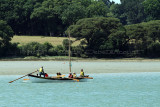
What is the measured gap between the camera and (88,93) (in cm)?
4997

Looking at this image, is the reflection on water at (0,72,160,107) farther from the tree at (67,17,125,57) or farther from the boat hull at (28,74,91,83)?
the tree at (67,17,125,57)

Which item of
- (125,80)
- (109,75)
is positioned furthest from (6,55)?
(125,80)

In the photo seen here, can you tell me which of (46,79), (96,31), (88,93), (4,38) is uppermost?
(96,31)

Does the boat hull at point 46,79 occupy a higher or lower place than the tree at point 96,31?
lower

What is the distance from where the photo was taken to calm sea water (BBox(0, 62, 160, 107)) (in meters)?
42.2

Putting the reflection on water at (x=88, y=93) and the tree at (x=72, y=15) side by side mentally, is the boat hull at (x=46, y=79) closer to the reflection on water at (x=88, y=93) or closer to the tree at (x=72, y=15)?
the reflection on water at (x=88, y=93)

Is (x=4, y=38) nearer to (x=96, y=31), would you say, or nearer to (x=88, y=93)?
(x=96, y=31)

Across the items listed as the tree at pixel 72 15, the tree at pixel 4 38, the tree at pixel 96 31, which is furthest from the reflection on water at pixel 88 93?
the tree at pixel 72 15

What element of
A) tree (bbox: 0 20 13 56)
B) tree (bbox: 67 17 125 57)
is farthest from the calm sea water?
tree (bbox: 67 17 125 57)

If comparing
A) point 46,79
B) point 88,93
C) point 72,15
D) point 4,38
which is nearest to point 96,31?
point 4,38

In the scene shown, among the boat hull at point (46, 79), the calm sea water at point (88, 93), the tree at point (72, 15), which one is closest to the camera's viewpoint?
the calm sea water at point (88, 93)

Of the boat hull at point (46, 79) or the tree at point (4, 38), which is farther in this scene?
the tree at point (4, 38)

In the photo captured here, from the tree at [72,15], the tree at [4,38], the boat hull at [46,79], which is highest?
the tree at [72,15]

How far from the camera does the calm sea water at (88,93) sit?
4216cm
